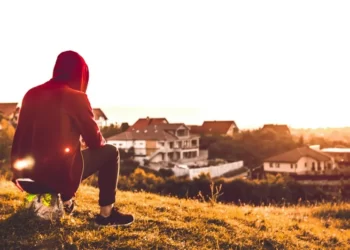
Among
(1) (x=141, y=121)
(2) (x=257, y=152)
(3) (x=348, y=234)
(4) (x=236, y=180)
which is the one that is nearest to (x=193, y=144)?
(2) (x=257, y=152)

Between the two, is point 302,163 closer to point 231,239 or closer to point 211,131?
point 211,131

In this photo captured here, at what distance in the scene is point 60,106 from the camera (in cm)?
443

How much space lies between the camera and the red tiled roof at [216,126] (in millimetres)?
85550

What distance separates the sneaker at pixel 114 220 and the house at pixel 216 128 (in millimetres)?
79427

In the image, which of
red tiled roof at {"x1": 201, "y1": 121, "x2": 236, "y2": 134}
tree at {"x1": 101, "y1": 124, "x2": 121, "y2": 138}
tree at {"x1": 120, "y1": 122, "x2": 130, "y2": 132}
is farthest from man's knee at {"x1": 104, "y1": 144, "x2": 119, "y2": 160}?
red tiled roof at {"x1": 201, "y1": 121, "x2": 236, "y2": 134}

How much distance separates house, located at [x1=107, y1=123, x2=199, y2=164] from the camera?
203 feet

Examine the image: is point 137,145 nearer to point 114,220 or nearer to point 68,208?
point 68,208

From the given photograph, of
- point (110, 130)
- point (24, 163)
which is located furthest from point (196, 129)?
point (24, 163)

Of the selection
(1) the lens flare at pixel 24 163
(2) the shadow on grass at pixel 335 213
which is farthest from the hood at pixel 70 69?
(2) the shadow on grass at pixel 335 213

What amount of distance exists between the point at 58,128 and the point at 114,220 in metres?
1.45

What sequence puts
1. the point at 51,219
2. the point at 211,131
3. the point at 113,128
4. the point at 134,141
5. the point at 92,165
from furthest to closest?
the point at 211,131 → the point at 113,128 → the point at 134,141 → the point at 51,219 → the point at 92,165

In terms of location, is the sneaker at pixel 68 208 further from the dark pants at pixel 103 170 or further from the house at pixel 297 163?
the house at pixel 297 163

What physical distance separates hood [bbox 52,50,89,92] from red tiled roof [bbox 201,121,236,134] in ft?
264

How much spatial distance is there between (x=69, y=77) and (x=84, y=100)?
0.30m
